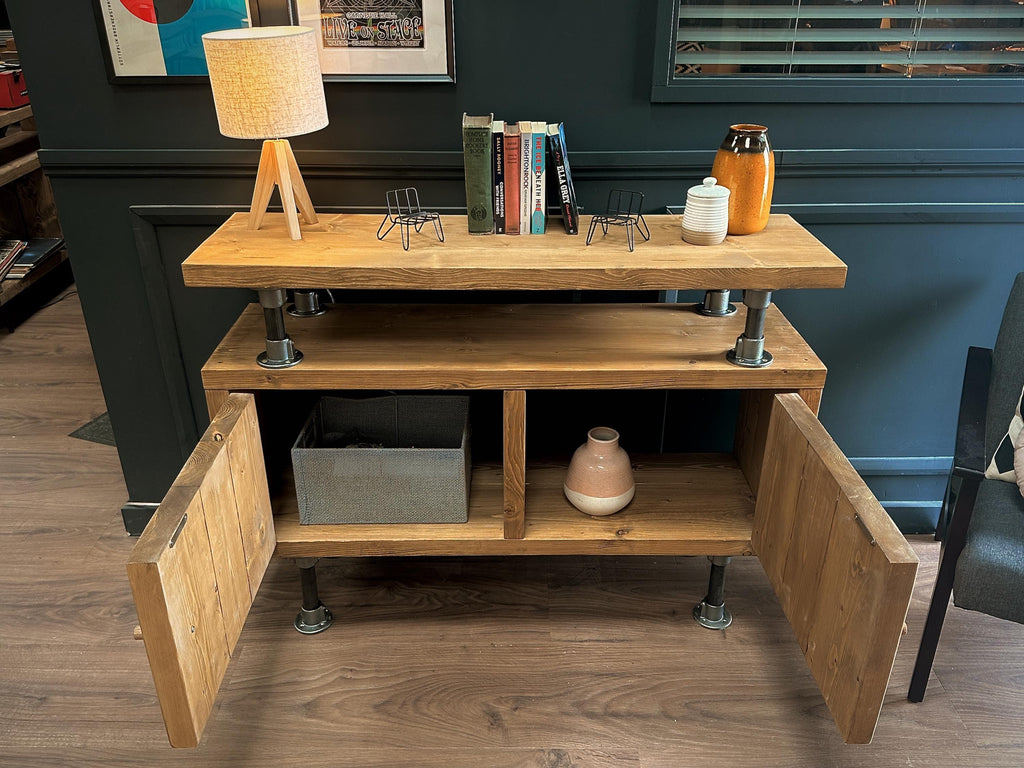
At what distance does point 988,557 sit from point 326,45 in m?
1.57

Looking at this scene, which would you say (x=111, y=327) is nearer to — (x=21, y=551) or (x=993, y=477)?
(x=21, y=551)

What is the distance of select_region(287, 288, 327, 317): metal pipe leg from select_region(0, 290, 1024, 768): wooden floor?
2.15 ft

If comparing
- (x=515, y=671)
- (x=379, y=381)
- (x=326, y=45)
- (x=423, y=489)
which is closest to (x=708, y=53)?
(x=326, y=45)

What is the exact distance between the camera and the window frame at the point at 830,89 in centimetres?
168

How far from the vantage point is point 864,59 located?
5.61ft

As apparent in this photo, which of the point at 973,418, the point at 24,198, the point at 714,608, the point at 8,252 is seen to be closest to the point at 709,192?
the point at 973,418

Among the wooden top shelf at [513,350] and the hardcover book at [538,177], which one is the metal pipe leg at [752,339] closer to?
the wooden top shelf at [513,350]

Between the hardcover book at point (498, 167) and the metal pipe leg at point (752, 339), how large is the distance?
483mm

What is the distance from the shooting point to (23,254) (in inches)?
137

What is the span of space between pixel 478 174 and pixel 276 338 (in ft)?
1.59

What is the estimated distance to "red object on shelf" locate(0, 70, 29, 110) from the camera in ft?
10.8

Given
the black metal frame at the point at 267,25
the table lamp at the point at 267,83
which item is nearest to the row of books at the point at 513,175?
the black metal frame at the point at 267,25

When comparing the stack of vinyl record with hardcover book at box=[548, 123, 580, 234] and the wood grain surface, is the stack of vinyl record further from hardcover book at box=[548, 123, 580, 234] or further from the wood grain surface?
the wood grain surface

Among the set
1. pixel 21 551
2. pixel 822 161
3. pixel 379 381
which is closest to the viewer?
pixel 379 381
